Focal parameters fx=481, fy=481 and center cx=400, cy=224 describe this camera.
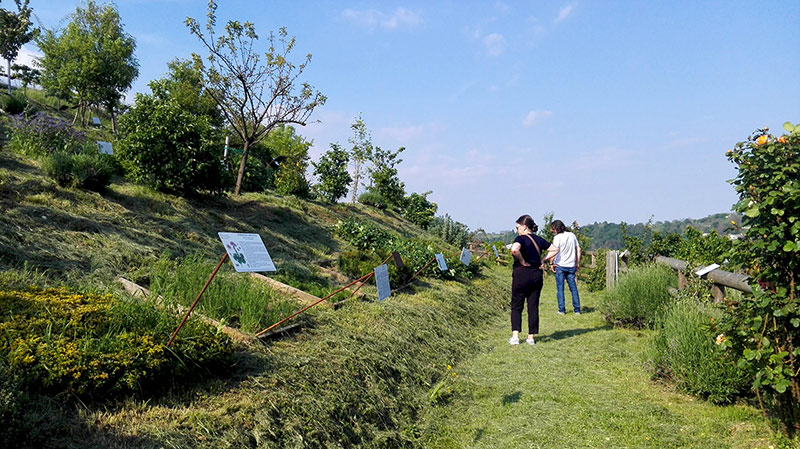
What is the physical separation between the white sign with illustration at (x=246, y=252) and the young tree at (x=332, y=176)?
57.3 feet

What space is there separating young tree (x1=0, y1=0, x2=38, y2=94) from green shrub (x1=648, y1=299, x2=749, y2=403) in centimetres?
3187

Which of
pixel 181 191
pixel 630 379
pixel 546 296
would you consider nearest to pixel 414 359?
pixel 630 379

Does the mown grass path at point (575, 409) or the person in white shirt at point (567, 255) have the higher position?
the person in white shirt at point (567, 255)

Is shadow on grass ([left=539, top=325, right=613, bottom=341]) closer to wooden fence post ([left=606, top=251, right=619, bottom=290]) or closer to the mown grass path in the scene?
the mown grass path

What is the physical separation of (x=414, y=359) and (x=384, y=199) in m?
23.5

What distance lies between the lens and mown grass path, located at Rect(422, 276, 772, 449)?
387cm

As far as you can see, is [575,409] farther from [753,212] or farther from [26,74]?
[26,74]

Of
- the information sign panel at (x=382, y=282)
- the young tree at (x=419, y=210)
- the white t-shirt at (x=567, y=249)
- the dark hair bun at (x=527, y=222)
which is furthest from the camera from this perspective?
the young tree at (x=419, y=210)

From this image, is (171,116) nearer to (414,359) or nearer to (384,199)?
(414,359)

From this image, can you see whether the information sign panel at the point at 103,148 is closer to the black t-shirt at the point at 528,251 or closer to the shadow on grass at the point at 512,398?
the black t-shirt at the point at 528,251

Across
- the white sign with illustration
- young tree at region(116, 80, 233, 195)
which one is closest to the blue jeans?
the white sign with illustration

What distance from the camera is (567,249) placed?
9031 millimetres

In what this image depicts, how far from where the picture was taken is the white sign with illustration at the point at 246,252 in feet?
11.6

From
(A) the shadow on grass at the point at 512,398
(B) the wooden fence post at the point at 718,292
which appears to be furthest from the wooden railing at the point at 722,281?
(A) the shadow on grass at the point at 512,398
